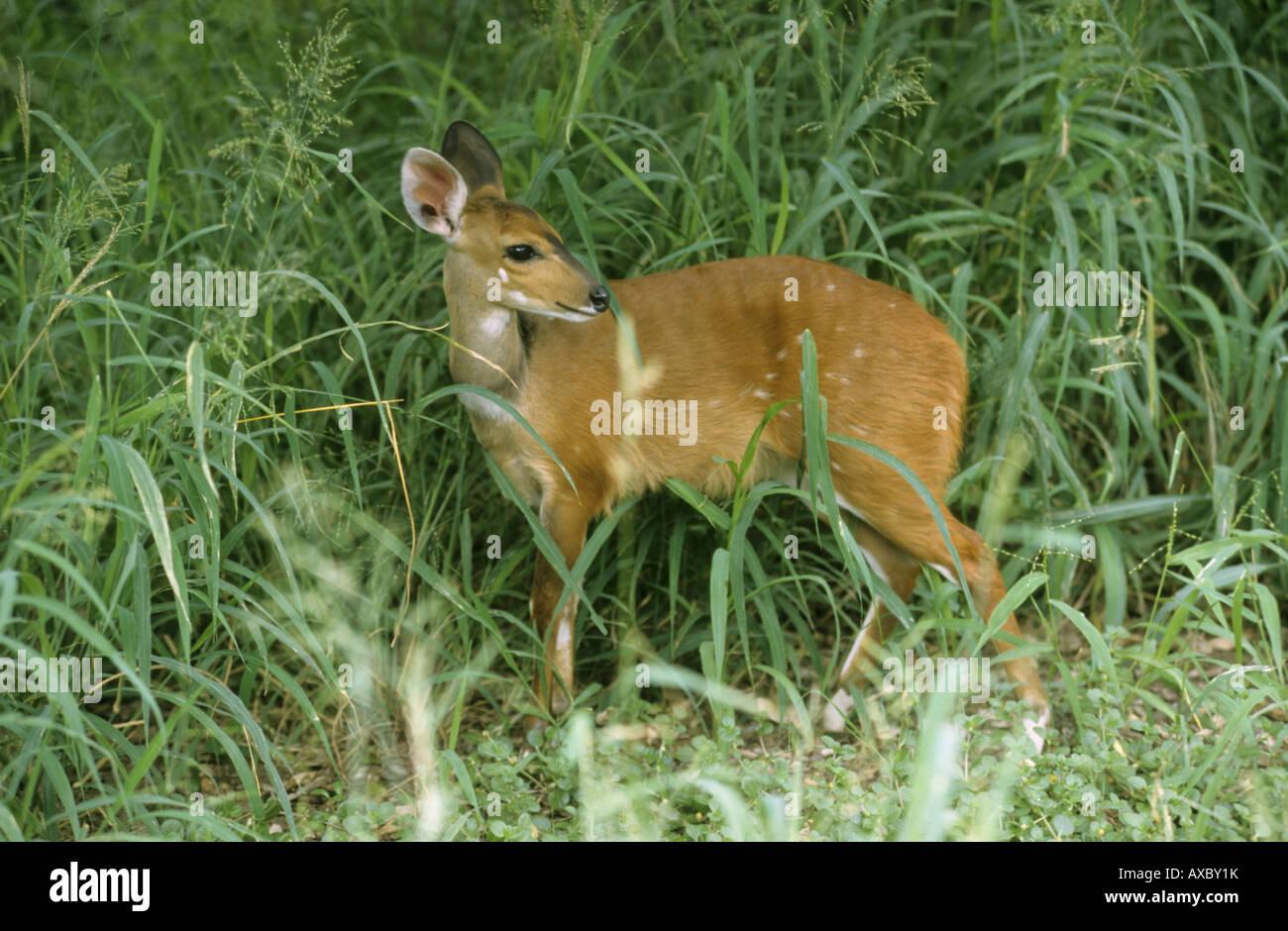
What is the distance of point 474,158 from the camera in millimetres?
3943

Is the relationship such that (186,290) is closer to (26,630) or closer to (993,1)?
(26,630)

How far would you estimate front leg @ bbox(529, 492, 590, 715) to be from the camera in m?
3.92

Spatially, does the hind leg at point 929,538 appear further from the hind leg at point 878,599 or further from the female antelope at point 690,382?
the hind leg at point 878,599

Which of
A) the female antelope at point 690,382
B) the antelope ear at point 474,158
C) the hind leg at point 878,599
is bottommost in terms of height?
the hind leg at point 878,599

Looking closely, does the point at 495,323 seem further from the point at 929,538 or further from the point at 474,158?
the point at 929,538

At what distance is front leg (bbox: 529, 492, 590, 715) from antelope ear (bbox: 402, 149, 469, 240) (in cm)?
80

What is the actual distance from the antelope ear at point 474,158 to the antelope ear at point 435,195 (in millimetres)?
157

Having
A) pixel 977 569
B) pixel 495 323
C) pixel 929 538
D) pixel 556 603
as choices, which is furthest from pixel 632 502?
pixel 977 569

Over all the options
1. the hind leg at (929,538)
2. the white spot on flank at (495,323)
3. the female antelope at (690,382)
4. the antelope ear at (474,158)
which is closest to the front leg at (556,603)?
the female antelope at (690,382)

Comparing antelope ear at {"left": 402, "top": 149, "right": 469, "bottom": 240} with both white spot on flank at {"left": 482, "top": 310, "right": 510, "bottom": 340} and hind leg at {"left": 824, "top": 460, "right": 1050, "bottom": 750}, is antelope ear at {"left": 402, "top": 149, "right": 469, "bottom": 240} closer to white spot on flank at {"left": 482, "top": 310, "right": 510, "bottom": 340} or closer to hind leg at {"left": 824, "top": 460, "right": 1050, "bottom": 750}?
white spot on flank at {"left": 482, "top": 310, "right": 510, "bottom": 340}

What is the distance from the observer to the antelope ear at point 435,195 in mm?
3727

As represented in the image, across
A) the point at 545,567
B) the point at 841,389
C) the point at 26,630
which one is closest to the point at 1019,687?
the point at 841,389

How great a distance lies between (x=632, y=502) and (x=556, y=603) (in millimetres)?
367

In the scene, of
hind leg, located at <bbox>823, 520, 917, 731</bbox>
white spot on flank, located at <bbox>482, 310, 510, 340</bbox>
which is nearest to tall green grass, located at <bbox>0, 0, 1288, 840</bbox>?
hind leg, located at <bbox>823, 520, 917, 731</bbox>
